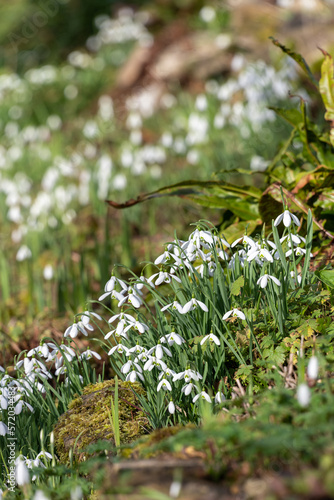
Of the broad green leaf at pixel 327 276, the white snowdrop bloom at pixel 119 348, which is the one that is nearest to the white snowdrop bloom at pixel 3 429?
the white snowdrop bloom at pixel 119 348

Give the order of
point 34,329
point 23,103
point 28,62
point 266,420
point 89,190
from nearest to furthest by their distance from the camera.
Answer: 1. point 266,420
2. point 34,329
3. point 89,190
4. point 23,103
5. point 28,62

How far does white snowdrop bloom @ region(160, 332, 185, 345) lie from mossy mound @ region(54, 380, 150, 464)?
1.05 ft

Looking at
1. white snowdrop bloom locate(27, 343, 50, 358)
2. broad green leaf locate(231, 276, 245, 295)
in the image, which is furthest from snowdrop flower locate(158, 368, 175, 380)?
white snowdrop bloom locate(27, 343, 50, 358)

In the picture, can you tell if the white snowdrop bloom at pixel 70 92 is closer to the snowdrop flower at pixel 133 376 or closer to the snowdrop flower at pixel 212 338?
the snowdrop flower at pixel 133 376

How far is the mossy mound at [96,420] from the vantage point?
7.67ft

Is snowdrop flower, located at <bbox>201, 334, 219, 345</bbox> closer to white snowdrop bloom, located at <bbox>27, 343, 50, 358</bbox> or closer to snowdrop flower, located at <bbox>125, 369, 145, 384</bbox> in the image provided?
snowdrop flower, located at <bbox>125, 369, 145, 384</bbox>

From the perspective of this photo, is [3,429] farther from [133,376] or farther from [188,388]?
[188,388]

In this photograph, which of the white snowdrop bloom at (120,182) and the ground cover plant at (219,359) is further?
the white snowdrop bloom at (120,182)

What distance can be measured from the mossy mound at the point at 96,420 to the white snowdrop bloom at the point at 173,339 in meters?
0.32

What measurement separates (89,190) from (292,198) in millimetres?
2942

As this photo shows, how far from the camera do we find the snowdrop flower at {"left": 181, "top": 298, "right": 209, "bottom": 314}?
2186 mm

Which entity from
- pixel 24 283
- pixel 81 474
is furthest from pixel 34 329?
pixel 81 474

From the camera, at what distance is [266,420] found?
5.20 ft

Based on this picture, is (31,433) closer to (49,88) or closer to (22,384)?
(22,384)
